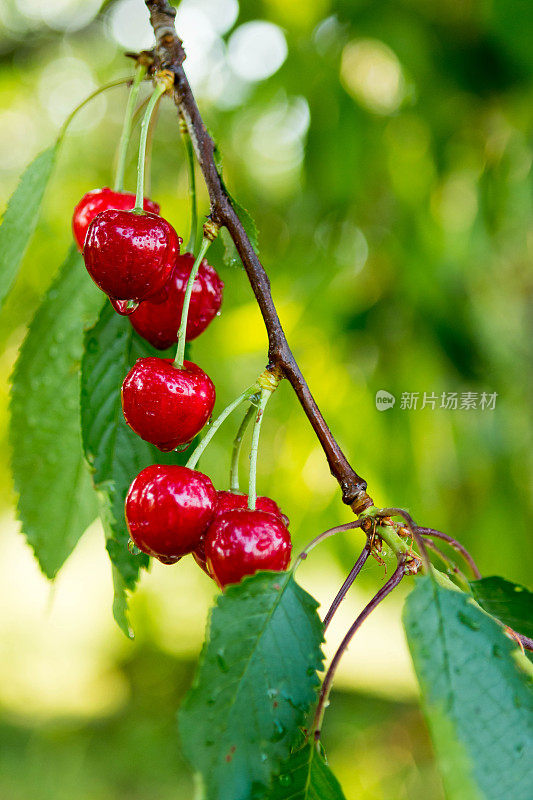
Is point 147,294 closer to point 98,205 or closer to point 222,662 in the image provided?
point 98,205

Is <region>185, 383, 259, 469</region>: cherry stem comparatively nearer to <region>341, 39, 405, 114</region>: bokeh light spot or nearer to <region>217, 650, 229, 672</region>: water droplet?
<region>217, 650, 229, 672</region>: water droplet

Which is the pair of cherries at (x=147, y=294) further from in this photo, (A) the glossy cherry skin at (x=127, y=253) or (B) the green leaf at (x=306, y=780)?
(B) the green leaf at (x=306, y=780)

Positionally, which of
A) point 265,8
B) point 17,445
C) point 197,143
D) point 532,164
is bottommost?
point 17,445

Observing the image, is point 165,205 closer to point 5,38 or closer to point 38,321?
point 38,321

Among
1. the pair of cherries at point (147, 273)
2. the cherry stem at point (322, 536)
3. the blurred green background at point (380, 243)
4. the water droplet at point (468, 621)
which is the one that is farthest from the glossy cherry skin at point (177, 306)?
the blurred green background at point (380, 243)

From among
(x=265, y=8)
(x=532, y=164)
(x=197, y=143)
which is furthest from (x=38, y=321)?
(x=532, y=164)

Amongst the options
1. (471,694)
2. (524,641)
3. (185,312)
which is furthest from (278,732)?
(185,312)
